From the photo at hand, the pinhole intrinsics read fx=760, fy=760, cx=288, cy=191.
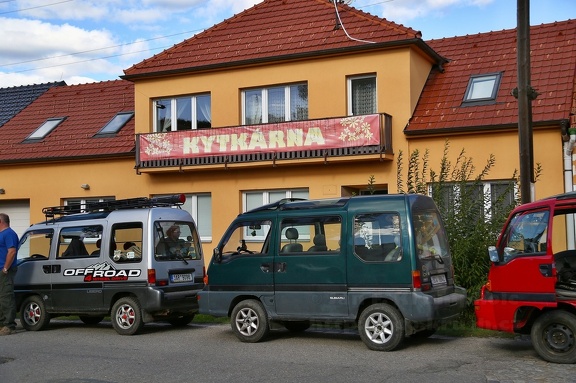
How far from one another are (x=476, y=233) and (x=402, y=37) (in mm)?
7196

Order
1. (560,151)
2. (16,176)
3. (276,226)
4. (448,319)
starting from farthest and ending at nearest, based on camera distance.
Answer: (16,176) → (560,151) → (276,226) → (448,319)

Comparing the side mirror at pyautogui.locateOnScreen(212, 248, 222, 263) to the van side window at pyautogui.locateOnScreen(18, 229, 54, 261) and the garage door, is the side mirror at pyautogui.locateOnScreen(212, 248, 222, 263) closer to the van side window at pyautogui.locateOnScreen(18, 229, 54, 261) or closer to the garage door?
the van side window at pyautogui.locateOnScreen(18, 229, 54, 261)

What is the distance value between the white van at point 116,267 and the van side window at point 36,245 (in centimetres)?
2

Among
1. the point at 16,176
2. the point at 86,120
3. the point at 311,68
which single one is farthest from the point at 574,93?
the point at 16,176

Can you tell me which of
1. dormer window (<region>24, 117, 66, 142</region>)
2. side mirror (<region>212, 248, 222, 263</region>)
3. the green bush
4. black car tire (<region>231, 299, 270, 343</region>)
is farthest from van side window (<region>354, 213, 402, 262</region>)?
dormer window (<region>24, 117, 66, 142</region>)

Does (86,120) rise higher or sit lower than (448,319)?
higher

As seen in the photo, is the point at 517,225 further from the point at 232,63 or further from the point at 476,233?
the point at 232,63

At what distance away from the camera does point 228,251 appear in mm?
12023

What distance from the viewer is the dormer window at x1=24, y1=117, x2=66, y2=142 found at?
81.4 ft

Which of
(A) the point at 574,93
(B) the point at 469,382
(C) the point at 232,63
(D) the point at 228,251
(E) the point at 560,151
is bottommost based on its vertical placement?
(B) the point at 469,382

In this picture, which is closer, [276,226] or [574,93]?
[276,226]

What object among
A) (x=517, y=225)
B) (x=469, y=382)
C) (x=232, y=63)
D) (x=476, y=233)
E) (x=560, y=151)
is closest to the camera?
(x=469, y=382)

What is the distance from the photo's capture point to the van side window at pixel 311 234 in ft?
36.2

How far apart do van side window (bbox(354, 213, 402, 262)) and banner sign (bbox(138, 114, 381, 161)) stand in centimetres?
728
